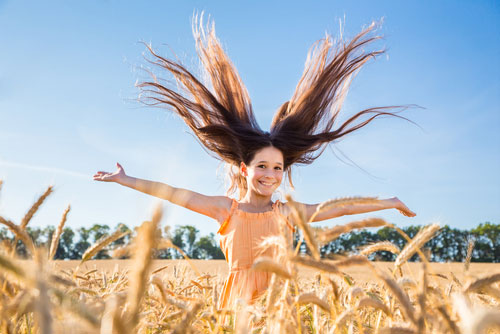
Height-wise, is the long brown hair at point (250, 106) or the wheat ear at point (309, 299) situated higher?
the long brown hair at point (250, 106)

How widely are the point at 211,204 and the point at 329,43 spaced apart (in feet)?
9.26

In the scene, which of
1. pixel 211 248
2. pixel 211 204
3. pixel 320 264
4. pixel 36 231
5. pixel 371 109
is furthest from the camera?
pixel 211 248

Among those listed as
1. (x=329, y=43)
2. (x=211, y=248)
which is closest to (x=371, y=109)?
(x=329, y=43)

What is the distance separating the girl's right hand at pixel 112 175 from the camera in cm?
410

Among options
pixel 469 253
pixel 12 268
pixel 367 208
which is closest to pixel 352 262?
pixel 12 268

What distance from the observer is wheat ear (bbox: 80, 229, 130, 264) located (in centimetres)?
159

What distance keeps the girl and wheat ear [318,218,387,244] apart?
8.89 feet

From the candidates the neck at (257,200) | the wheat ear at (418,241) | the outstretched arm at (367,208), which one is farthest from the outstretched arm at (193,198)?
the wheat ear at (418,241)

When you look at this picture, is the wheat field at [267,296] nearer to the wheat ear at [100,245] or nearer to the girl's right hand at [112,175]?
the wheat ear at [100,245]

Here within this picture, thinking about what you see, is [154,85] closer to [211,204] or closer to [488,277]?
[211,204]

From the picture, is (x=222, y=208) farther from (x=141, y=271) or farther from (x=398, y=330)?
(x=141, y=271)

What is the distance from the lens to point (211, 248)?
5959 centimetres

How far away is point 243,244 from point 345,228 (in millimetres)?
2978

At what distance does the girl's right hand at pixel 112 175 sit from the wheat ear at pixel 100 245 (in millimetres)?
2578
